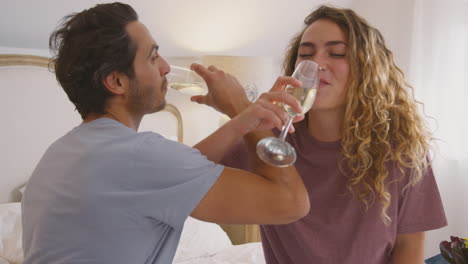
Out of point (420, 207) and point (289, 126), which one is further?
point (420, 207)

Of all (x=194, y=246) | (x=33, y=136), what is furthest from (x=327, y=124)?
(x=33, y=136)

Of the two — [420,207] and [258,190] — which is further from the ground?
[258,190]

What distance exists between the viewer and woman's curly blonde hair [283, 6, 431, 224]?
1.04 metres

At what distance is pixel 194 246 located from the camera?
7.19ft

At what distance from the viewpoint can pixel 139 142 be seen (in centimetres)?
78

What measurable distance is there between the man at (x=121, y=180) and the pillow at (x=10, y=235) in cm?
113

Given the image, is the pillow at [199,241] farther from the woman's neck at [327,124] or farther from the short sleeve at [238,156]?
the woman's neck at [327,124]

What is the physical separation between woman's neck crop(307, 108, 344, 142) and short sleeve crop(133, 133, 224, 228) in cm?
49

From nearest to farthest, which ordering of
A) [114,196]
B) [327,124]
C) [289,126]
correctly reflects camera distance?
1. [114,196]
2. [289,126]
3. [327,124]

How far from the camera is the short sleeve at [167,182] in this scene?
0.76m

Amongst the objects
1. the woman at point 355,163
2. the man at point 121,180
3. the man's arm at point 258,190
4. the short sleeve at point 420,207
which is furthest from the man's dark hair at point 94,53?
the short sleeve at point 420,207

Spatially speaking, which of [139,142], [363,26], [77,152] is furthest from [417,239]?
[77,152]

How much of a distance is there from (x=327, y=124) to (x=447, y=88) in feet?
5.95

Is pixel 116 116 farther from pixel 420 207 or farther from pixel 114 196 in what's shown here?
pixel 420 207
